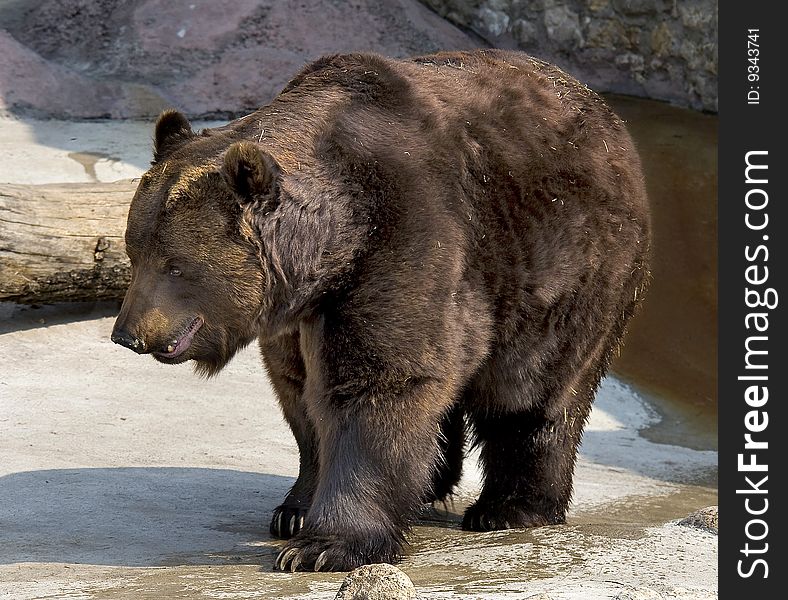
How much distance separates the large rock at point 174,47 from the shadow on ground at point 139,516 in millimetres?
6663

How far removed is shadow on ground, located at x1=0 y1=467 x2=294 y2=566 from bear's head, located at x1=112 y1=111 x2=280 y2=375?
2.94ft

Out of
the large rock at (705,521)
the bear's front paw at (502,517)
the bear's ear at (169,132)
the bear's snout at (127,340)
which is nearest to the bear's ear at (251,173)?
the bear's ear at (169,132)

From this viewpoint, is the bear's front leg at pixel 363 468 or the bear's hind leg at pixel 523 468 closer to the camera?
the bear's front leg at pixel 363 468

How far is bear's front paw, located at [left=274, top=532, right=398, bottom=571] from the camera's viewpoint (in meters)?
4.84

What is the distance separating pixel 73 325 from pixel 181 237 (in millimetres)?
4608

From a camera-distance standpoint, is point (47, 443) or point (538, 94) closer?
point (538, 94)

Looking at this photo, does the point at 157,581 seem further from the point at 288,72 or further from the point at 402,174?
the point at 288,72

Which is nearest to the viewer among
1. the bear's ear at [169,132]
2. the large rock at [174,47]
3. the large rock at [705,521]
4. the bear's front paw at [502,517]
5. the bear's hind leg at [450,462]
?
the bear's ear at [169,132]

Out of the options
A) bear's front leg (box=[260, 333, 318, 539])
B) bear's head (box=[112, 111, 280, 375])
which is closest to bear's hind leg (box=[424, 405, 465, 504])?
bear's front leg (box=[260, 333, 318, 539])

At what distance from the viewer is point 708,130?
45.9 ft

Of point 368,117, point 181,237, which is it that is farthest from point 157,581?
point 368,117

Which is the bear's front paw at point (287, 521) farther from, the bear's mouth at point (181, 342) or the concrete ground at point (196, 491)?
the bear's mouth at point (181, 342)

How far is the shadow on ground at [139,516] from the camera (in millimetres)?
5105

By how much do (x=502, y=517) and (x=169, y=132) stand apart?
2425 millimetres
